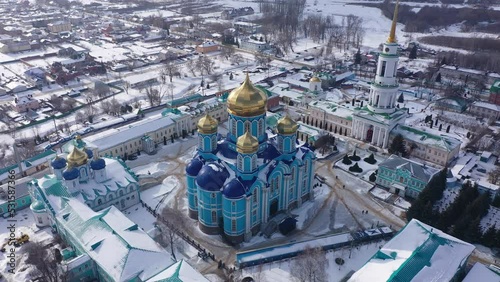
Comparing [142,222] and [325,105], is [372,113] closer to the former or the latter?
[325,105]

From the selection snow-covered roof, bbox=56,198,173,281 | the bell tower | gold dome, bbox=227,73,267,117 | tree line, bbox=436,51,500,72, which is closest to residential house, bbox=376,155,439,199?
the bell tower

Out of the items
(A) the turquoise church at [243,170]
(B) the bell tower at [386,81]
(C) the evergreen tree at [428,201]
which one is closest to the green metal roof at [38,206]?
(A) the turquoise church at [243,170]

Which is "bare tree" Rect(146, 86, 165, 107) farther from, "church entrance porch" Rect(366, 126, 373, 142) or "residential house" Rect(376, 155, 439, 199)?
"residential house" Rect(376, 155, 439, 199)

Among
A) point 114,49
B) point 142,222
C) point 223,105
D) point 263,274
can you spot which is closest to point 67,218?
point 142,222

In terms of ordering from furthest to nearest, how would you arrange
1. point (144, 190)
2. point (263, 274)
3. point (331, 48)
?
point (331, 48) < point (144, 190) < point (263, 274)

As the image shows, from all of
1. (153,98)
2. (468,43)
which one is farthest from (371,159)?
(468,43)
